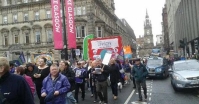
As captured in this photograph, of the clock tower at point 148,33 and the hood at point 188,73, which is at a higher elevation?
the clock tower at point 148,33

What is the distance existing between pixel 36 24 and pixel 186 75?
1497 inches

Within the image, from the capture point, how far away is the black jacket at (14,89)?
3.57 metres

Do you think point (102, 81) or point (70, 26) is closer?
point (102, 81)

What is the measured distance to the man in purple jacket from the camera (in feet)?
19.1

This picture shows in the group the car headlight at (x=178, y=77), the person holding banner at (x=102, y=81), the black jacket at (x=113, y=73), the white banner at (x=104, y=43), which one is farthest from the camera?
the white banner at (x=104, y=43)

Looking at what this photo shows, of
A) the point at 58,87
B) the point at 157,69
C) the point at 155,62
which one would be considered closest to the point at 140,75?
the point at 58,87

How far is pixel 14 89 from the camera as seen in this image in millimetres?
3607

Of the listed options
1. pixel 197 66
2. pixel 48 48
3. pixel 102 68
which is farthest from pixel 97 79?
pixel 48 48

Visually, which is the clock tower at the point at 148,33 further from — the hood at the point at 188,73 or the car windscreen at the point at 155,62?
the hood at the point at 188,73

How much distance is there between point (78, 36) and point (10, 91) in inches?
1593

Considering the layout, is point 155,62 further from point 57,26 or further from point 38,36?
point 38,36

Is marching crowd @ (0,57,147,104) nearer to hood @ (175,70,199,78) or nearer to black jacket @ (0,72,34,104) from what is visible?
black jacket @ (0,72,34,104)

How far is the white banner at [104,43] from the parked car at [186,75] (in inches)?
178

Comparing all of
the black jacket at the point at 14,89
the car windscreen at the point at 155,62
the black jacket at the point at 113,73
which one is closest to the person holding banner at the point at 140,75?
the black jacket at the point at 113,73
